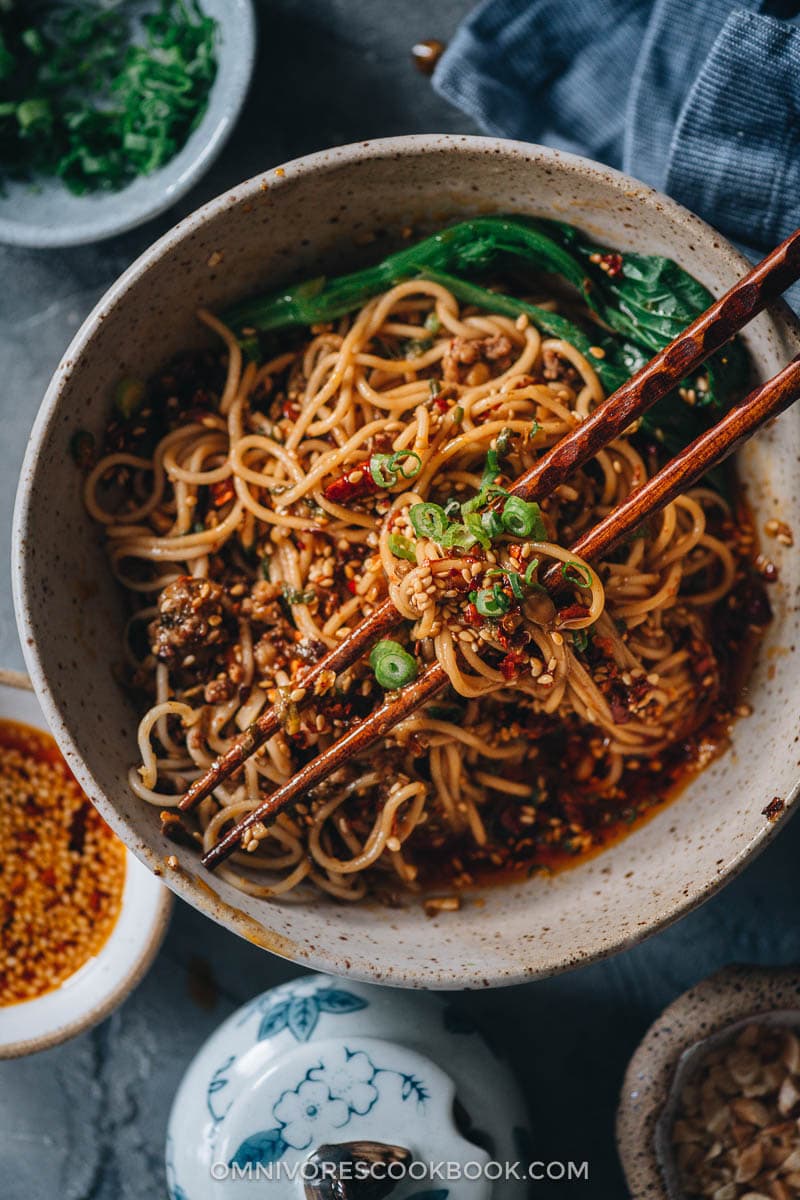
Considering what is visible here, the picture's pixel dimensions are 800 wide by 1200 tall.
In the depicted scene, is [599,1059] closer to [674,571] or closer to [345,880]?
[345,880]

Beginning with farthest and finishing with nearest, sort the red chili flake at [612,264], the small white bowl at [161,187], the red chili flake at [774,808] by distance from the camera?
the small white bowl at [161,187] → the red chili flake at [612,264] → the red chili flake at [774,808]

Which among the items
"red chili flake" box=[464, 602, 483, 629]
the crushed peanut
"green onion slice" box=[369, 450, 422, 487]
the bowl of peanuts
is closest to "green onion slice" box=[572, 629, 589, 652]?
"red chili flake" box=[464, 602, 483, 629]

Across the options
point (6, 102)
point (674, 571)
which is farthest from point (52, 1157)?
point (6, 102)

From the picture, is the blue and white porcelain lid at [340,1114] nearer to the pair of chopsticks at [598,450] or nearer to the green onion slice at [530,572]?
the pair of chopsticks at [598,450]

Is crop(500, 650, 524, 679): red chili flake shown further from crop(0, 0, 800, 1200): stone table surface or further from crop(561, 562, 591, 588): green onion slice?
crop(0, 0, 800, 1200): stone table surface

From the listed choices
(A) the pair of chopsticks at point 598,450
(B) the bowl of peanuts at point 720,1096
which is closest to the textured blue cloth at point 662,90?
(A) the pair of chopsticks at point 598,450
